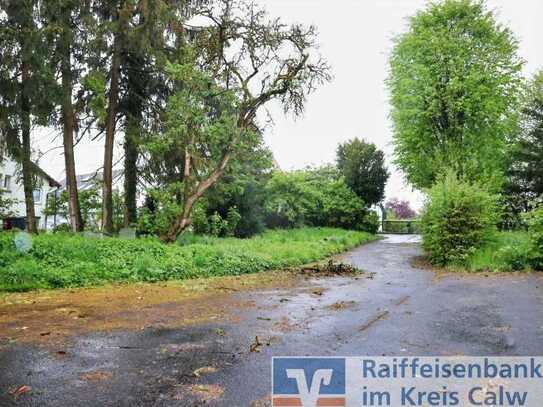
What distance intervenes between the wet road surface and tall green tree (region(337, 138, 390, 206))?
1942cm

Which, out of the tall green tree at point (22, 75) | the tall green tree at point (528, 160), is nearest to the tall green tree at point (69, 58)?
→ the tall green tree at point (22, 75)

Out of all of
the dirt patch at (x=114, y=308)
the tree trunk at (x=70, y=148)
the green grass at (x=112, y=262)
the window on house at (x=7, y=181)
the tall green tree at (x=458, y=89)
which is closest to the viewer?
the dirt patch at (x=114, y=308)

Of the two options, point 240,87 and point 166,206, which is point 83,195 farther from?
point 240,87

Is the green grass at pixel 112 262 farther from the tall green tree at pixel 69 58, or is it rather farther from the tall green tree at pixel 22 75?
the tall green tree at pixel 22 75

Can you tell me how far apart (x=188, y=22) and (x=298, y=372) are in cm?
1497

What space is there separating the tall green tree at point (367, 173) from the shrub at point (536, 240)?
1606cm

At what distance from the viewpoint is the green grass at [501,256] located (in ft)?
38.3

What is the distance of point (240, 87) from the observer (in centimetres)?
1525

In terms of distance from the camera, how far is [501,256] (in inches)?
470

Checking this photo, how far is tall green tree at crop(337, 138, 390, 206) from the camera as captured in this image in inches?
1097

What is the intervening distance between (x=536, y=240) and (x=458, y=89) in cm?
1032

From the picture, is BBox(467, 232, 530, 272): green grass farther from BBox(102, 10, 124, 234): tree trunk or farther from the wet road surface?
BBox(102, 10, 124, 234): tree trunk

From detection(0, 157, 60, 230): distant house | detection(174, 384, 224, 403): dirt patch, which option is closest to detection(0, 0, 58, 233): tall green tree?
detection(0, 157, 60, 230): distant house

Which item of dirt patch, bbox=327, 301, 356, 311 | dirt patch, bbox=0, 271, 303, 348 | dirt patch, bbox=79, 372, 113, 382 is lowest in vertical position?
dirt patch, bbox=327, 301, 356, 311
